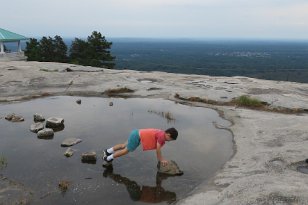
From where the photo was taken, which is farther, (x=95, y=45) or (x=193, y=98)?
(x=95, y=45)

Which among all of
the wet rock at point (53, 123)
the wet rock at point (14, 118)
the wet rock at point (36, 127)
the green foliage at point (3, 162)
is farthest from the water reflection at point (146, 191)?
the wet rock at point (14, 118)

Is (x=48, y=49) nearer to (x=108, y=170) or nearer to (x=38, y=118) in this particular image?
(x=38, y=118)

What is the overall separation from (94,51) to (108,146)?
4358 centimetres

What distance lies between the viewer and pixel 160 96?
73.8ft

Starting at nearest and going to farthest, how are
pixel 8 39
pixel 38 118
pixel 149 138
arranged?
1. pixel 149 138
2. pixel 38 118
3. pixel 8 39

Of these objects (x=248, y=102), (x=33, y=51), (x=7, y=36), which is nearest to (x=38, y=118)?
(x=248, y=102)

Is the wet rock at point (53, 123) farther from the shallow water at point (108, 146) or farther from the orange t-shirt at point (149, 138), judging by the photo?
the orange t-shirt at point (149, 138)

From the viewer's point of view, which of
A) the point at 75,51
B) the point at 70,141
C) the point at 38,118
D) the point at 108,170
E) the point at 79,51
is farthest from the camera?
the point at 75,51

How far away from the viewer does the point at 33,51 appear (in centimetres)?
5256

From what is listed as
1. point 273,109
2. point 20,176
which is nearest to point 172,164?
point 20,176

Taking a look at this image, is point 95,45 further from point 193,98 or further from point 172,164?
point 172,164

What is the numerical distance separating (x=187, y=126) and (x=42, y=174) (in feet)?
23.9

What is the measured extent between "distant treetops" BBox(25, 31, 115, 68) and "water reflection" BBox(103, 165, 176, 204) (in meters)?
43.5

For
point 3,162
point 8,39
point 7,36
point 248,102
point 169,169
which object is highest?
point 7,36
